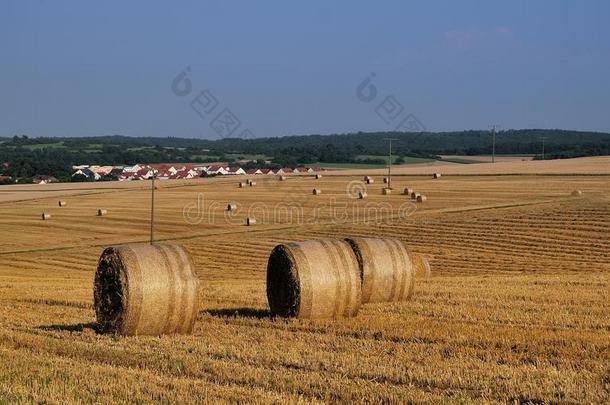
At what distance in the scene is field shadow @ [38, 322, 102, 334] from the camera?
1412 cm

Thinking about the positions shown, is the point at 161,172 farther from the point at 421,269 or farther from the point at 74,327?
the point at 74,327

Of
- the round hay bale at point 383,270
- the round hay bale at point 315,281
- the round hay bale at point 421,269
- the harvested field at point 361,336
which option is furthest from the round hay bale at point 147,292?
the round hay bale at point 421,269

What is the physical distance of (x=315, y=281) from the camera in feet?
49.5

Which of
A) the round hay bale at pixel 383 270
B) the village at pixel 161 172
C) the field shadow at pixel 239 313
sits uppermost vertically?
the round hay bale at pixel 383 270

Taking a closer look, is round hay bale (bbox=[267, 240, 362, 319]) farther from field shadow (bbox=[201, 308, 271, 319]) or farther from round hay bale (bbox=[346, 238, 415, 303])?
round hay bale (bbox=[346, 238, 415, 303])

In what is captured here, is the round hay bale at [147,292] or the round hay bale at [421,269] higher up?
the round hay bale at [147,292]

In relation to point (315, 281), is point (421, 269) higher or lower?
lower

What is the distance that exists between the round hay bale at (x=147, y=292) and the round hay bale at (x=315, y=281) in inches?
75.5

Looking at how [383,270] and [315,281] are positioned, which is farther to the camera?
[383,270]

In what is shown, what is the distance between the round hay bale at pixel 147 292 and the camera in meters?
13.4

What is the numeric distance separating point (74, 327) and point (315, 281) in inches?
145

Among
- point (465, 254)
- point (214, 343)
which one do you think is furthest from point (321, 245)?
point (465, 254)

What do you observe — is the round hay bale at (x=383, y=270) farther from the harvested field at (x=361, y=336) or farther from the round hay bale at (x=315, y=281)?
the round hay bale at (x=315, y=281)

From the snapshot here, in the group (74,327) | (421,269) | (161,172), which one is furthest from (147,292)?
(161,172)
